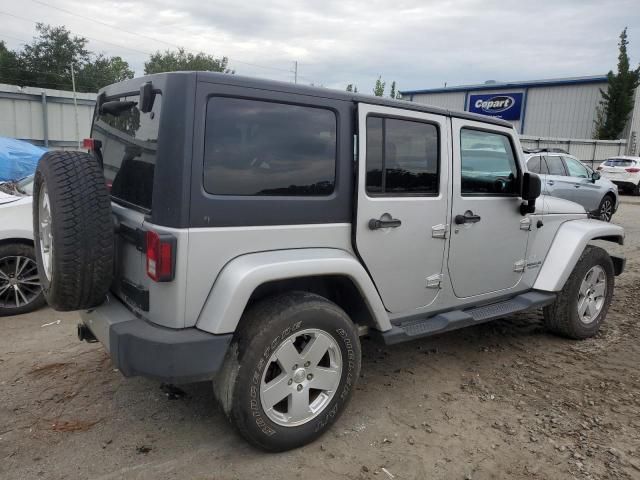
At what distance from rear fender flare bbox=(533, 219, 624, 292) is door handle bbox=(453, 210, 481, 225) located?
112 cm

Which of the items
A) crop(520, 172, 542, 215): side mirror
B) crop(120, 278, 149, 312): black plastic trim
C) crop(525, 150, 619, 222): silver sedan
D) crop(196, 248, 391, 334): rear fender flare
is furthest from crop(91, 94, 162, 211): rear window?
crop(525, 150, 619, 222): silver sedan

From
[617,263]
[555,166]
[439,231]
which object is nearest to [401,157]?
[439,231]

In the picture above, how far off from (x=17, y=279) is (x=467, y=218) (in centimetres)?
417

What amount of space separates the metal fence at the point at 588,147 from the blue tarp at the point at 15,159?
2081cm

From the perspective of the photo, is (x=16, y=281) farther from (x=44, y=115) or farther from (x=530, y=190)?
(x=44, y=115)

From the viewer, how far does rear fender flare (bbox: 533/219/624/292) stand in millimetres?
4316

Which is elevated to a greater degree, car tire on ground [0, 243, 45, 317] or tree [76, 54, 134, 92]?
tree [76, 54, 134, 92]

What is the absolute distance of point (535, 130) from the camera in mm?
34375

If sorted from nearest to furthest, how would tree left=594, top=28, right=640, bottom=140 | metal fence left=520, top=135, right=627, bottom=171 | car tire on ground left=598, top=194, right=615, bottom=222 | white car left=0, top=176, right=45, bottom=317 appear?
white car left=0, top=176, right=45, bottom=317, car tire on ground left=598, top=194, right=615, bottom=222, metal fence left=520, top=135, right=627, bottom=171, tree left=594, top=28, right=640, bottom=140

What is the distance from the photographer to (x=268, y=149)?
268 centimetres

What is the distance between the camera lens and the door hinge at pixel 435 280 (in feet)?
11.4

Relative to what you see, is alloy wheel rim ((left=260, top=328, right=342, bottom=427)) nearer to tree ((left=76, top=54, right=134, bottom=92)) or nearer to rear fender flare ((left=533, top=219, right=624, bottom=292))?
rear fender flare ((left=533, top=219, right=624, bottom=292))

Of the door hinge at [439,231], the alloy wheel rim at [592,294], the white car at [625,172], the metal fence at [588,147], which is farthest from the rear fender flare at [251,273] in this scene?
the metal fence at [588,147]

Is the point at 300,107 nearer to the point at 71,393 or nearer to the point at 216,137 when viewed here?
the point at 216,137
